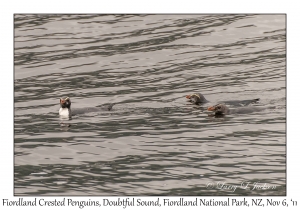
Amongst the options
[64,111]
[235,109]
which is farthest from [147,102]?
[235,109]

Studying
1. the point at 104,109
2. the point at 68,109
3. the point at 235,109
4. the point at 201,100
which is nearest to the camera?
the point at 235,109

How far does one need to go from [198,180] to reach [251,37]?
1658 cm

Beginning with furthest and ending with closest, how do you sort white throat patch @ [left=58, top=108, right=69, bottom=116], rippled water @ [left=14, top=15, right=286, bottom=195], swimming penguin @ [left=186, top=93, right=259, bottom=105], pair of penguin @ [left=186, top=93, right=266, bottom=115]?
swimming penguin @ [left=186, top=93, right=259, bottom=105] < white throat patch @ [left=58, top=108, right=69, bottom=116] < pair of penguin @ [left=186, top=93, right=266, bottom=115] < rippled water @ [left=14, top=15, right=286, bottom=195]

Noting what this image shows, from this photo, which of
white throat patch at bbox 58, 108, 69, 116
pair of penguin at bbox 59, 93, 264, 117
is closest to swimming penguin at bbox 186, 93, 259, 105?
pair of penguin at bbox 59, 93, 264, 117

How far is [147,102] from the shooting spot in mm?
25016

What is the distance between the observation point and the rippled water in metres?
17.8

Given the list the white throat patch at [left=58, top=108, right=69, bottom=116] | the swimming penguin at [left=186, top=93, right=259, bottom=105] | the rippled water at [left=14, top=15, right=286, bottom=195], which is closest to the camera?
the rippled water at [left=14, top=15, right=286, bottom=195]

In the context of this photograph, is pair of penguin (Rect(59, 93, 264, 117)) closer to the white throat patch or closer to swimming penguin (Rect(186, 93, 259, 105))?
the white throat patch

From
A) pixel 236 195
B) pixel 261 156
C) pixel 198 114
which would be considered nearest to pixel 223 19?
pixel 198 114

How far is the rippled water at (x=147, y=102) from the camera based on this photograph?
17844mm

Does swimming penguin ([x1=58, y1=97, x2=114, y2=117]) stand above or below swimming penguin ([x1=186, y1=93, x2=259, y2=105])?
below

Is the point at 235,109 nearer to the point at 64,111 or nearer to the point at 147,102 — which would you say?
the point at 147,102

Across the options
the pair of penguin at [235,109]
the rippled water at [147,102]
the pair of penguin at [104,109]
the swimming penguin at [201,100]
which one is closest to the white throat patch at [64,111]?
the pair of penguin at [104,109]

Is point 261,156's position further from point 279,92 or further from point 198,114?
point 279,92
